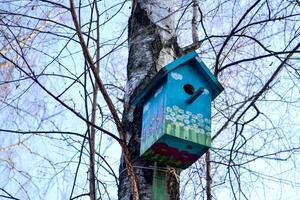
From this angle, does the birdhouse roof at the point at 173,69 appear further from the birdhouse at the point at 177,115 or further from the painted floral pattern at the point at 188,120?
the painted floral pattern at the point at 188,120

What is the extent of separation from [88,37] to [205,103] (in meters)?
0.65

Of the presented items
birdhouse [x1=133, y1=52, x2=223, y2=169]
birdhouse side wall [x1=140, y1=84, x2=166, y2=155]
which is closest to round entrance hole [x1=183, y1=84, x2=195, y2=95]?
birdhouse [x1=133, y1=52, x2=223, y2=169]

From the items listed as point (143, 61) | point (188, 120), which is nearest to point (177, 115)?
point (188, 120)

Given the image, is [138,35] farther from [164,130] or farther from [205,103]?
[164,130]

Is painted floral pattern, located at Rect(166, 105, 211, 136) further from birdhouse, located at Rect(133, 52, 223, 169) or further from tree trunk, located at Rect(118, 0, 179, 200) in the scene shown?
tree trunk, located at Rect(118, 0, 179, 200)

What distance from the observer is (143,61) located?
1934mm

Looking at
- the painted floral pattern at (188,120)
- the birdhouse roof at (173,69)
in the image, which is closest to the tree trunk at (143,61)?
the birdhouse roof at (173,69)

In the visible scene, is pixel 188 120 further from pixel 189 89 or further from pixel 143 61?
pixel 143 61

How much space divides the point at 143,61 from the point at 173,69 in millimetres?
181

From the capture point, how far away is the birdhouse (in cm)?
165

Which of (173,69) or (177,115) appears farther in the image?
(173,69)

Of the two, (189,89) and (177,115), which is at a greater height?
(189,89)

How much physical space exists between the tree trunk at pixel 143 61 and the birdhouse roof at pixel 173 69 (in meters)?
0.05

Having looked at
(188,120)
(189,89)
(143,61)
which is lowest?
(188,120)
